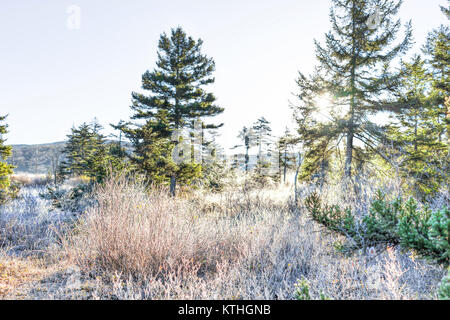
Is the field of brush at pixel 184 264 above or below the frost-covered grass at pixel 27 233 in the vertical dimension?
above

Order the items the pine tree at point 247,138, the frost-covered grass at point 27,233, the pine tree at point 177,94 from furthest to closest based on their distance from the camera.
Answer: the pine tree at point 247,138 < the pine tree at point 177,94 < the frost-covered grass at point 27,233

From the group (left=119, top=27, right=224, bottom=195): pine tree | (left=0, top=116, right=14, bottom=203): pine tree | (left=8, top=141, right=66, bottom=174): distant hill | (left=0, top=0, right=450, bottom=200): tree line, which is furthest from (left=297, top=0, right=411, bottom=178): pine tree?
(left=8, top=141, right=66, bottom=174): distant hill

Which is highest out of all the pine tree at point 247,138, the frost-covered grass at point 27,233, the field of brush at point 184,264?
the pine tree at point 247,138

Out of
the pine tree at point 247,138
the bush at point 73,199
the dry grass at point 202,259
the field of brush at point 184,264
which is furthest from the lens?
the pine tree at point 247,138

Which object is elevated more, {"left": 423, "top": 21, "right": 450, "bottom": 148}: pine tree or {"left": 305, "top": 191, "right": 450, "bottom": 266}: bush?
{"left": 423, "top": 21, "right": 450, "bottom": 148}: pine tree

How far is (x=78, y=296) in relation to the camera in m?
2.72

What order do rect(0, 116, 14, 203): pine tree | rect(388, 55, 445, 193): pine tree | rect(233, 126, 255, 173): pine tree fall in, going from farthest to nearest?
rect(233, 126, 255, 173): pine tree < rect(0, 116, 14, 203): pine tree < rect(388, 55, 445, 193): pine tree

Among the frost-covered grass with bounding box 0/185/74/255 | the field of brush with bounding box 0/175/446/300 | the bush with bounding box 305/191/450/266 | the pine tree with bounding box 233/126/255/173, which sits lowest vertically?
the frost-covered grass with bounding box 0/185/74/255

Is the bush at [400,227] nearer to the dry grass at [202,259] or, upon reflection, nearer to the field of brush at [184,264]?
the field of brush at [184,264]

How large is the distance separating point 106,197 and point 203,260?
1.95m

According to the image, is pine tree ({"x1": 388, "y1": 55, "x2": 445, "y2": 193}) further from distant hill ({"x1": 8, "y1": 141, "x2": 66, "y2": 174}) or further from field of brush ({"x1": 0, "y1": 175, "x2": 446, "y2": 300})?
distant hill ({"x1": 8, "y1": 141, "x2": 66, "y2": 174})

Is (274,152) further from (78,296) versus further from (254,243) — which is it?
(78,296)

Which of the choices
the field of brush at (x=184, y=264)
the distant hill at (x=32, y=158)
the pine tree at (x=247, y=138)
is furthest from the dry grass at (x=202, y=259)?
the distant hill at (x=32, y=158)

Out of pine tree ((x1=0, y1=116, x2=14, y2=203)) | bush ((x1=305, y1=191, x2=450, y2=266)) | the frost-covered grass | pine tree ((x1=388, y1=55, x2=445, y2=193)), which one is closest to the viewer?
bush ((x1=305, y1=191, x2=450, y2=266))
